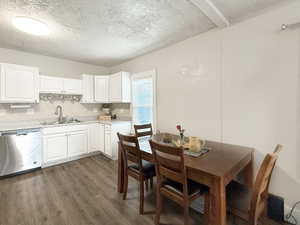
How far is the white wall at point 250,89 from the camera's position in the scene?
5.52ft

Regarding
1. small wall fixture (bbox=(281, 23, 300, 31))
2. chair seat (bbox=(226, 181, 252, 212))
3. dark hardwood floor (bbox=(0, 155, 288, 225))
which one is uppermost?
small wall fixture (bbox=(281, 23, 300, 31))

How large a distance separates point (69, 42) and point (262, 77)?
321 cm

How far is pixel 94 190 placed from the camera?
2.33m

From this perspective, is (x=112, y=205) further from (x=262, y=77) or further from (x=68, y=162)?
(x=262, y=77)

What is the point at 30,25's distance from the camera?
211 cm

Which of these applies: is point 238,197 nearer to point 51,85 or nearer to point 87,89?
point 87,89

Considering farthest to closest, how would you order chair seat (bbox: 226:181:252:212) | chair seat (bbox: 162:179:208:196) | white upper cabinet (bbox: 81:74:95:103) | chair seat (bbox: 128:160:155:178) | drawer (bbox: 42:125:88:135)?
white upper cabinet (bbox: 81:74:95:103)
drawer (bbox: 42:125:88:135)
chair seat (bbox: 128:160:155:178)
chair seat (bbox: 162:179:208:196)
chair seat (bbox: 226:181:252:212)

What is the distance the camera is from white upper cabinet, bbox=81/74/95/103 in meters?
3.94

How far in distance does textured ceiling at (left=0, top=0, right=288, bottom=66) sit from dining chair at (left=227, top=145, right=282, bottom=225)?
177 cm

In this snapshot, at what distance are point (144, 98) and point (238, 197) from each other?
2.65 meters

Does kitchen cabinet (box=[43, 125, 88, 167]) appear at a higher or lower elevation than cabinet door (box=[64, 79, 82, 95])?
lower

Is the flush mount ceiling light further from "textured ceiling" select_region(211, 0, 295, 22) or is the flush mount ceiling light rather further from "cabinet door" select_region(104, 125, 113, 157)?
"textured ceiling" select_region(211, 0, 295, 22)

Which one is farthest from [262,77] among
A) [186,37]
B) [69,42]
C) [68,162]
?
[68,162]

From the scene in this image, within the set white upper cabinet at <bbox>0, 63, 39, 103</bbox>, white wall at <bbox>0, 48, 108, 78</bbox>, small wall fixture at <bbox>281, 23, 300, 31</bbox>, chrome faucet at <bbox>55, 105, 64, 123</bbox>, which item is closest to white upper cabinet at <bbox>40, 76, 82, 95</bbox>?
white upper cabinet at <bbox>0, 63, 39, 103</bbox>
